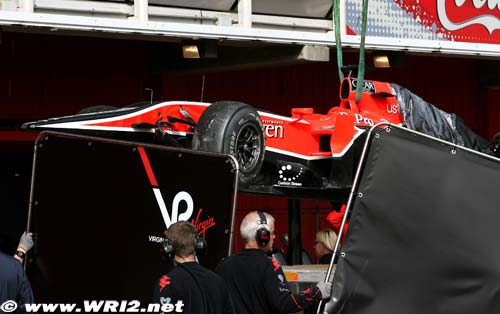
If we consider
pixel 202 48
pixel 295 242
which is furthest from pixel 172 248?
pixel 202 48

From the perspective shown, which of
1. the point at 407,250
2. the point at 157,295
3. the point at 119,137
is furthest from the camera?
the point at 119,137

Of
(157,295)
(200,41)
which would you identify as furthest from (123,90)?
(157,295)

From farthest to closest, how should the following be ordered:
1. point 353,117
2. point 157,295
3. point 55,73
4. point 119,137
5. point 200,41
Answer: point 55,73, point 200,41, point 353,117, point 119,137, point 157,295

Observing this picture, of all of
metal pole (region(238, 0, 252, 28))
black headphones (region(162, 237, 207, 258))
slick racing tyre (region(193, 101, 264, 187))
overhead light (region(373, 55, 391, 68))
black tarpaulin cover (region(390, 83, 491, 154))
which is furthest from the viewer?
overhead light (region(373, 55, 391, 68))

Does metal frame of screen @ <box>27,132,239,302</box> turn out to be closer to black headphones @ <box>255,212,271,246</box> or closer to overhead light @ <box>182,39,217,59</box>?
black headphones @ <box>255,212,271,246</box>

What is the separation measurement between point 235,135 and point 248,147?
0.39 m

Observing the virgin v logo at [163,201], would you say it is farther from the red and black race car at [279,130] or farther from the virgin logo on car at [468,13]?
the virgin logo on car at [468,13]

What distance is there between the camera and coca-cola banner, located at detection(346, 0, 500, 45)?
47.5 feet

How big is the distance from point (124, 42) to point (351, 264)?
9509mm

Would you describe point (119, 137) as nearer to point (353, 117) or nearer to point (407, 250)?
point (353, 117)

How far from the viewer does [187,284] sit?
241 inches

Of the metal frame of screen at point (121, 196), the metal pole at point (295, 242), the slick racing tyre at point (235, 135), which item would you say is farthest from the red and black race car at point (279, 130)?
the metal frame of screen at point (121, 196)

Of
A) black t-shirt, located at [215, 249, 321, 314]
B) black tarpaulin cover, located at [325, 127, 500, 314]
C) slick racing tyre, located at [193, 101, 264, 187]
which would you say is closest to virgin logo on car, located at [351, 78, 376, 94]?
slick racing tyre, located at [193, 101, 264, 187]

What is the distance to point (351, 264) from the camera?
6.57 meters
